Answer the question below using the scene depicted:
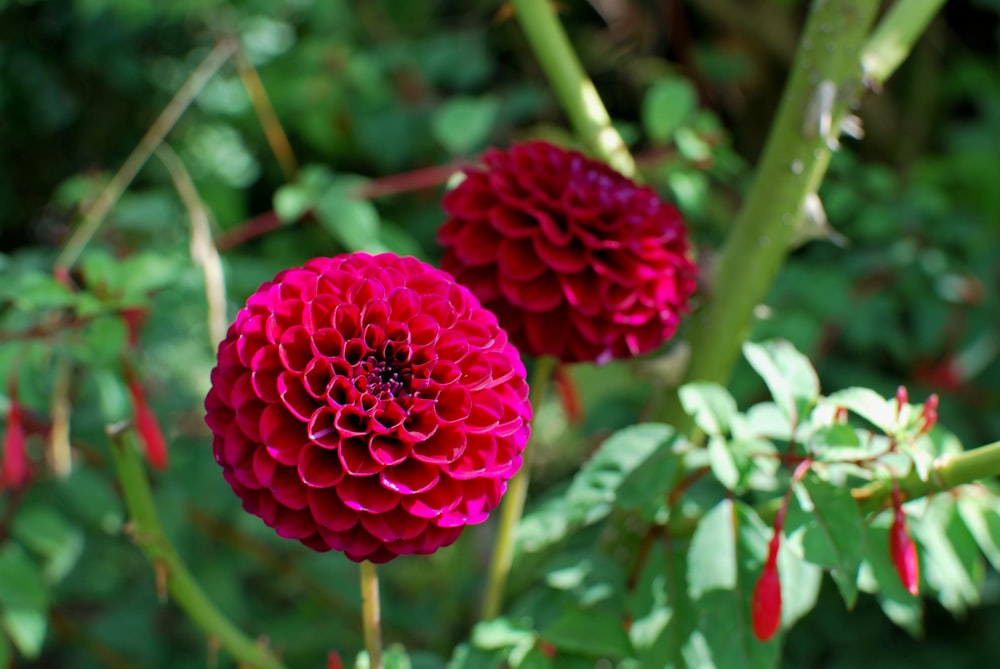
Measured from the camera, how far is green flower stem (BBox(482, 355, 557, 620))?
623mm

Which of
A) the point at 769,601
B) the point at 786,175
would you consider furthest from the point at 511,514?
the point at 786,175

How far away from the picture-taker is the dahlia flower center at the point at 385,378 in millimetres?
446

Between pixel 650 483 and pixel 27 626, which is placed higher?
pixel 650 483

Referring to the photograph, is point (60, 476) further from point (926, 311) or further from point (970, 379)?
point (970, 379)

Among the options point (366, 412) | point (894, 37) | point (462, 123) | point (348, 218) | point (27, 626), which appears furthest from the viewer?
point (462, 123)

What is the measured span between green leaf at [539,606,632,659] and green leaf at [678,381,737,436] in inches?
5.8

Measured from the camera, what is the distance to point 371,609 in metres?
0.52

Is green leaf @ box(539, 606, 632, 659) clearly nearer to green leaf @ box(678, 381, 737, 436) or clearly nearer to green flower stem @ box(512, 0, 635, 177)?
green leaf @ box(678, 381, 737, 436)

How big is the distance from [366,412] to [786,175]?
38 centimetres

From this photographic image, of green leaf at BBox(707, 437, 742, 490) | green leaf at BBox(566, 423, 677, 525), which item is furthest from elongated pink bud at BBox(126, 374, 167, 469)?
green leaf at BBox(707, 437, 742, 490)

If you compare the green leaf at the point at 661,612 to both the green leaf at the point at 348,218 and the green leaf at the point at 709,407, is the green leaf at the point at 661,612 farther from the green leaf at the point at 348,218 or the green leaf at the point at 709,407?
the green leaf at the point at 348,218

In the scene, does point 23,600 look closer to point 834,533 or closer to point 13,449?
point 13,449

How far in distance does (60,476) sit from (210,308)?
32 cm

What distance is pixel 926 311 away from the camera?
3.98 feet
